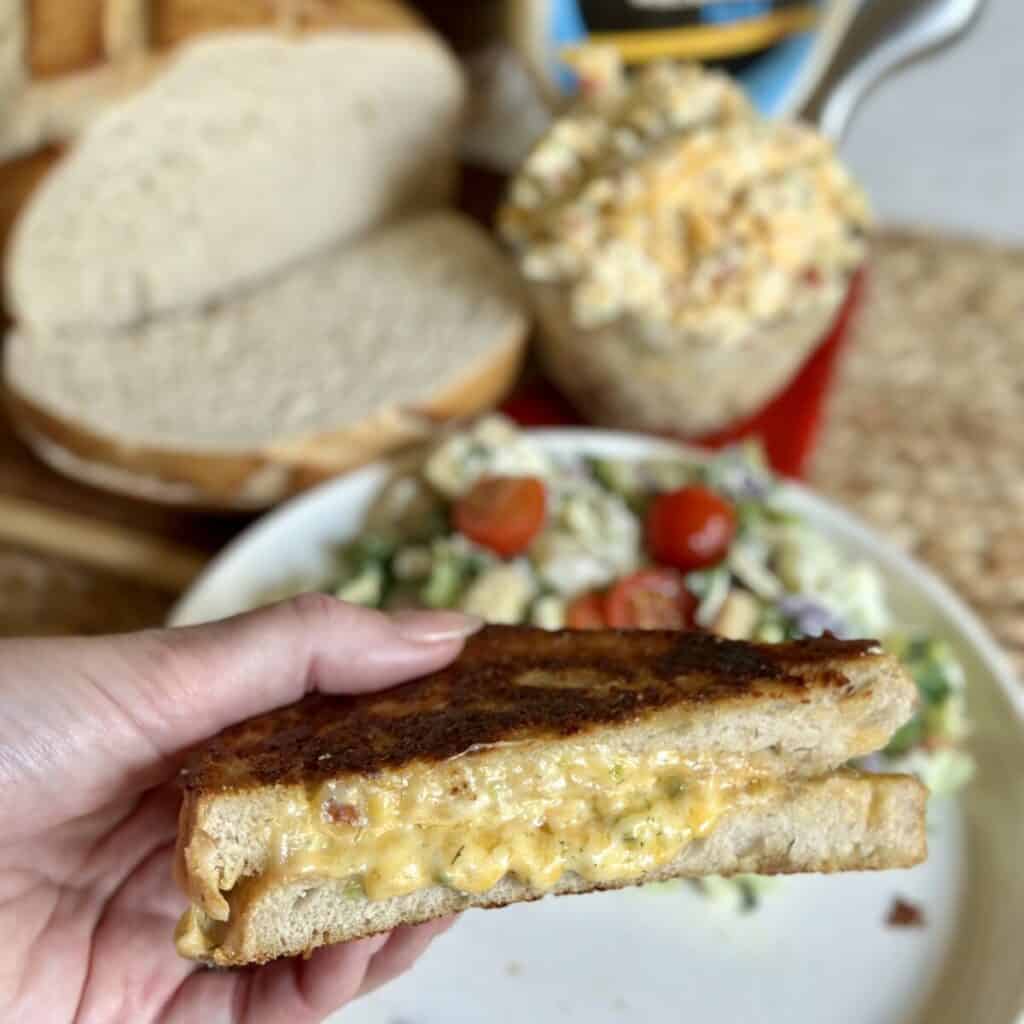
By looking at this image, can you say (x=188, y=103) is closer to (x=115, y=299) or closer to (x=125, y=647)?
(x=115, y=299)

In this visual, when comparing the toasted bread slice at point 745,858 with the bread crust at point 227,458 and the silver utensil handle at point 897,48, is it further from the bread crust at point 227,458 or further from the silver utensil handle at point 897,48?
the silver utensil handle at point 897,48

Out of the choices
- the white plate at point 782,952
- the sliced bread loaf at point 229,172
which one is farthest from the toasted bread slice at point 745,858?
the sliced bread loaf at point 229,172

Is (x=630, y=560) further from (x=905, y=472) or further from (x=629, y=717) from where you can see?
(x=629, y=717)

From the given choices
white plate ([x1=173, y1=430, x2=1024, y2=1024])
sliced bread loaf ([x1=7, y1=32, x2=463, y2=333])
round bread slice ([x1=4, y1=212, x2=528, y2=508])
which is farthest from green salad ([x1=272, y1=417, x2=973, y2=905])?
sliced bread loaf ([x1=7, y1=32, x2=463, y2=333])

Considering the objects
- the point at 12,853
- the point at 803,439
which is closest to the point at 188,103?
the point at 803,439

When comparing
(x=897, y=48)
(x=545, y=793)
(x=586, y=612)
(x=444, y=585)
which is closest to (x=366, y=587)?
(x=444, y=585)

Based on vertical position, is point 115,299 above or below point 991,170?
below
